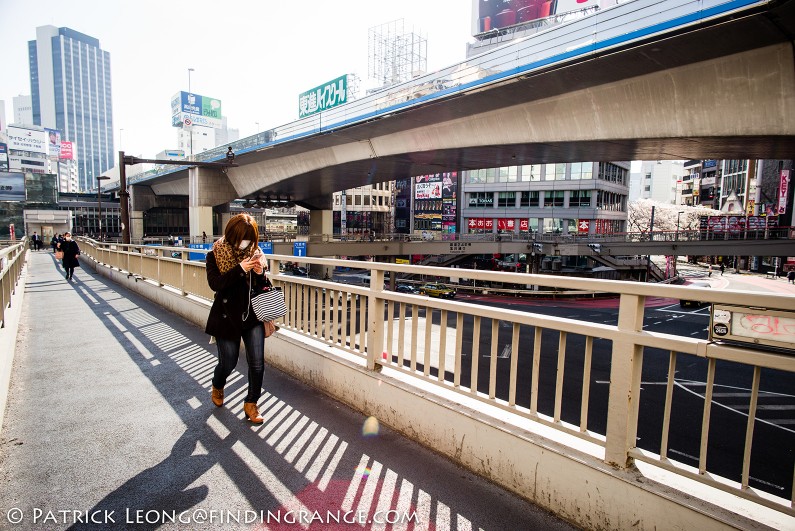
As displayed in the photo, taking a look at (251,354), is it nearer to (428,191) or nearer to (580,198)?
(580,198)

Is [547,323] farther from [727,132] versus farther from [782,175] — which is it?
[782,175]

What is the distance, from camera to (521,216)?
54344mm

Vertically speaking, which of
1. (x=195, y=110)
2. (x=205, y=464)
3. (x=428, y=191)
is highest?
(x=195, y=110)

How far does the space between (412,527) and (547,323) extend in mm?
1491

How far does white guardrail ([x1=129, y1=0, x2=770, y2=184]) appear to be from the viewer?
1066 centimetres

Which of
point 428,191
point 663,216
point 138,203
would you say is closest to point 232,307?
point 138,203

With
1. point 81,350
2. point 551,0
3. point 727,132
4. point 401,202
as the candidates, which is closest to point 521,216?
point 551,0

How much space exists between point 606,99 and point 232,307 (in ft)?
48.6

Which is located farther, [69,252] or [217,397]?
[69,252]

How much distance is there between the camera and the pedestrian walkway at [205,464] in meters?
2.64

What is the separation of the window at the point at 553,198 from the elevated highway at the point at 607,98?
28.2 m

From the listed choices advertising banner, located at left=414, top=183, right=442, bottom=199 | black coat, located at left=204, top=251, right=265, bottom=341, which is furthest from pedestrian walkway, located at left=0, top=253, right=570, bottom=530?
advertising banner, located at left=414, top=183, right=442, bottom=199

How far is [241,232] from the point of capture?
3.73 metres

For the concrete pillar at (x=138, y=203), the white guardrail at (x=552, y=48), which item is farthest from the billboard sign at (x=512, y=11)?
the concrete pillar at (x=138, y=203)
